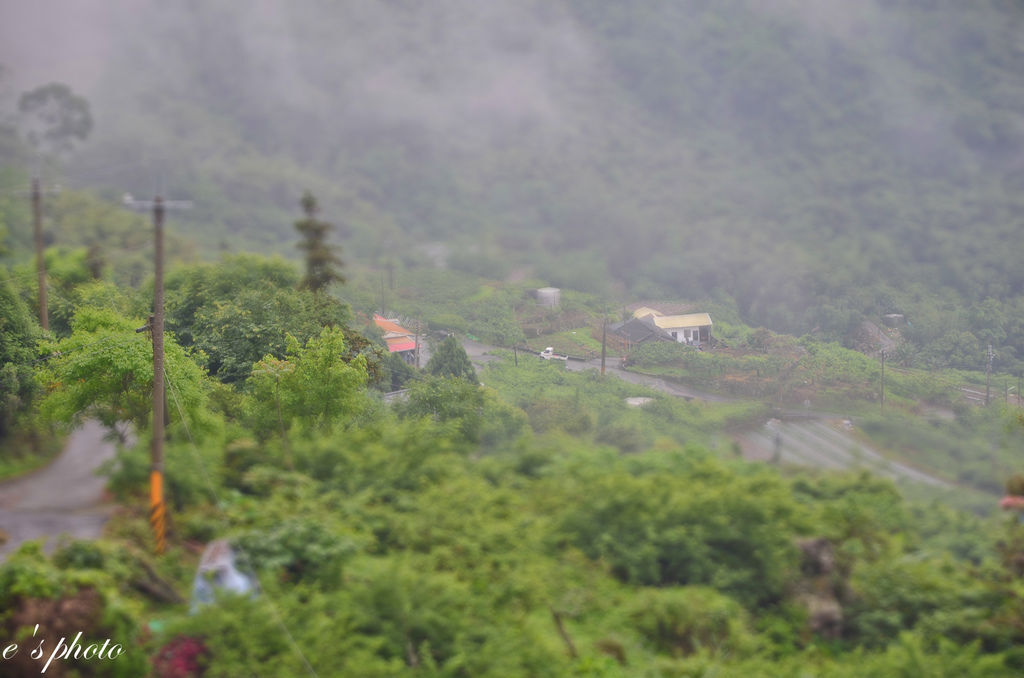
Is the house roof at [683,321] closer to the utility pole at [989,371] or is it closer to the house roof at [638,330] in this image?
the house roof at [638,330]

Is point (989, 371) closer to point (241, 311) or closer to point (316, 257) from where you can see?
point (316, 257)

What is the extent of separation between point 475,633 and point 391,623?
1.96 feet

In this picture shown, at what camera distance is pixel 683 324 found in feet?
45.8

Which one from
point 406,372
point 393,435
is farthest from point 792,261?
point 393,435

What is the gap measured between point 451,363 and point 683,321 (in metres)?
5.50

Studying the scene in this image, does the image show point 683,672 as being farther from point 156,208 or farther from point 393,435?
point 156,208

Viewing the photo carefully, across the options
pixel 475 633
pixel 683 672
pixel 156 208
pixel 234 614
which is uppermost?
pixel 156 208

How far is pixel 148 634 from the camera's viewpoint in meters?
4.16

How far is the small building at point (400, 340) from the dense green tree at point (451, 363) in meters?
1.34

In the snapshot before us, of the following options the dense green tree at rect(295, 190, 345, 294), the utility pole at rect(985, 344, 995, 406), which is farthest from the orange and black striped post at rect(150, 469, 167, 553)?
the utility pole at rect(985, 344, 995, 406)

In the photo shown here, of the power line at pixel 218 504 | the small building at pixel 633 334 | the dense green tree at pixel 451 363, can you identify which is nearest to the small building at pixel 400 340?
the dense green tree at pixel 451 363

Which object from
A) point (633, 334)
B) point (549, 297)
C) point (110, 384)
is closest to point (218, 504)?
point (110, 384)

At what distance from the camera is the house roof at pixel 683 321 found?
45.3ft

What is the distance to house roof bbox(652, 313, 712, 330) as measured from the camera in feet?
45.3
